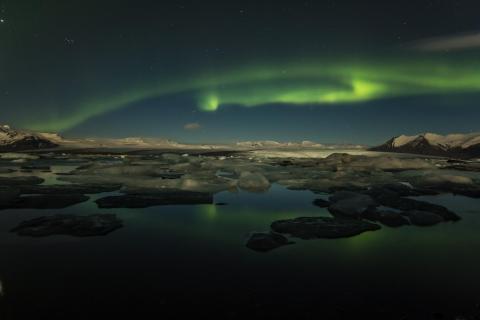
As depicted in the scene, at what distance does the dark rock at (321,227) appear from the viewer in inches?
389

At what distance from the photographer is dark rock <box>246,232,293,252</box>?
873 centimetres

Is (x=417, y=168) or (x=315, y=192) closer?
(x=315, y=192)

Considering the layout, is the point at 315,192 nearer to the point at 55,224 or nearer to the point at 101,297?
the point at 55,224

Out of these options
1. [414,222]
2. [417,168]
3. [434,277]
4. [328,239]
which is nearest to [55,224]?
[328,239]

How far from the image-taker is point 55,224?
10.2m

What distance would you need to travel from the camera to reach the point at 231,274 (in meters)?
6.98

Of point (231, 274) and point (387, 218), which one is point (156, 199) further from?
point (231, 274)

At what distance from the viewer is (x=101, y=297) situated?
230 inches

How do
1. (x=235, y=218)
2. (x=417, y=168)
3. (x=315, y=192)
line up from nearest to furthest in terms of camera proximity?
(x=235, y=218)
(x=315, y=192)
(x=417, y=168)

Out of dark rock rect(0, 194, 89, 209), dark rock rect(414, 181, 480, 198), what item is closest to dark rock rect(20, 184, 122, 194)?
dark rock rect(0, 194, 89, 209)

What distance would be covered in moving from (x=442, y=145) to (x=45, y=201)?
79317 millimetres

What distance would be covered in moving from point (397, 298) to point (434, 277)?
1.55 m

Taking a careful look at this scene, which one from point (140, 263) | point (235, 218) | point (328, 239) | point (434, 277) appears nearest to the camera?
point (434, 277)

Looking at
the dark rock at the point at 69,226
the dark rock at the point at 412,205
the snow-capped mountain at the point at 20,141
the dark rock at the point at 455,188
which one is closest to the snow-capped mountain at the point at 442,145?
the dark rock at the point at 455,188
